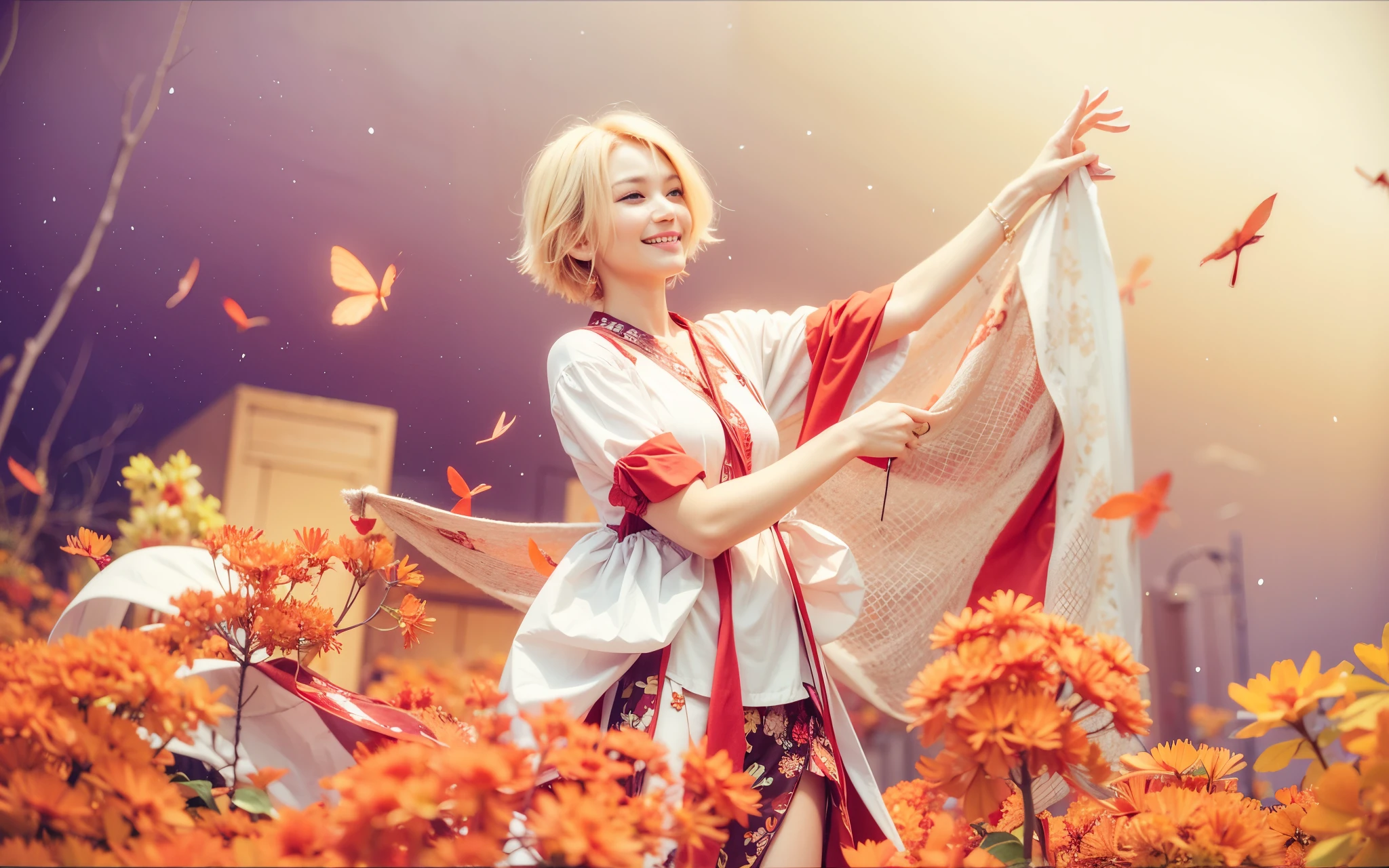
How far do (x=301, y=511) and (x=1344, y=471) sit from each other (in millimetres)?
2334

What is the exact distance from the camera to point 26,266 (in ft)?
6.51

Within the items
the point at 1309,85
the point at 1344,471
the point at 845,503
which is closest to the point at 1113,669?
the point at 845,503

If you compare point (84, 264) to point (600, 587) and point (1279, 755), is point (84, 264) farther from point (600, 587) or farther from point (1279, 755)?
point (1279, 755)

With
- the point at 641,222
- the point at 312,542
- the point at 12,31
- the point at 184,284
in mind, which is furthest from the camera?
the point at 184,284

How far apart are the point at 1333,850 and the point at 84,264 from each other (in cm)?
223

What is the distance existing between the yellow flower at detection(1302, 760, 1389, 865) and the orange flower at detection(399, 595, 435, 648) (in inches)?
34.8

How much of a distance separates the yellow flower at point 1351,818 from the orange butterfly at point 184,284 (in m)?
2.16

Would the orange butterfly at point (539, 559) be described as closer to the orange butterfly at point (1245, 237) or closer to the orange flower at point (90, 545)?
the orange flower at point (90, 545)

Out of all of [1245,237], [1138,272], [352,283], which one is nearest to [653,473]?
[1245,237]

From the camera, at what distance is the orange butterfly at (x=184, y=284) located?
7.00ft

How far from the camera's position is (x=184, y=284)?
7.02ft

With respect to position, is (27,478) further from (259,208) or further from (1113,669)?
(1113,669)

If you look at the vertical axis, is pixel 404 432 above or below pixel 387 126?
below

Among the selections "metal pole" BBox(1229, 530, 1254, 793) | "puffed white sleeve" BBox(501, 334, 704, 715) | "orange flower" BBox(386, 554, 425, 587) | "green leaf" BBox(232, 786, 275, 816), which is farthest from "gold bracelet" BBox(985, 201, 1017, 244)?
"metal pole" BBox(1229, 530, 1254, 793)
